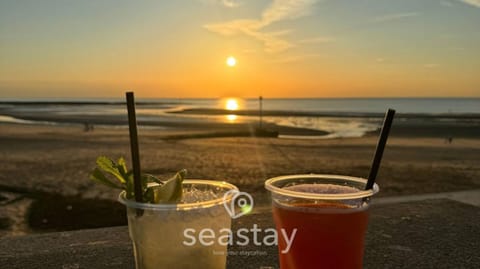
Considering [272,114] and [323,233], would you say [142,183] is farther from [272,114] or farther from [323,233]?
[272,114]

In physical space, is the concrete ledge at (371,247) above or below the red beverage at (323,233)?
below

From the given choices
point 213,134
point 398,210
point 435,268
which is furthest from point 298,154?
point 435,268

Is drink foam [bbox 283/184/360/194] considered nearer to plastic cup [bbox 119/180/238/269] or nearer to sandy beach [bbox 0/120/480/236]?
plastic cup [bbox 119/180/238/269]

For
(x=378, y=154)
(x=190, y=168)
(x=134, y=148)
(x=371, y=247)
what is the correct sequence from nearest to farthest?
(x=134, y=148) → (x=378, y=154) → (x=371, y=247) → (x=190, y=168)

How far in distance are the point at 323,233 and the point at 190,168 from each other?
9.76 meters

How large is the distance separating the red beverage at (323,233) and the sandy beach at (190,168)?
5.21 metres

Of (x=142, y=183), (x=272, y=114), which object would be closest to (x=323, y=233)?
(x=142, y=183)

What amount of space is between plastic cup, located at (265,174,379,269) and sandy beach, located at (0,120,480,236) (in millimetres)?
5202

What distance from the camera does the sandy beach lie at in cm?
661

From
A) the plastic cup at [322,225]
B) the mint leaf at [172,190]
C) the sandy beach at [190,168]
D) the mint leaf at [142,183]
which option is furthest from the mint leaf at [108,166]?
the sandy beach at [190,168]

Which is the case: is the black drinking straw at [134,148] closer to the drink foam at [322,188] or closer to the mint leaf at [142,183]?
the mint leaf at [142,183]

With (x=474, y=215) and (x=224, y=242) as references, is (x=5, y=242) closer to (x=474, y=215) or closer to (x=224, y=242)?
(x=224, y=242)

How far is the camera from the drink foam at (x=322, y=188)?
4.08 ft

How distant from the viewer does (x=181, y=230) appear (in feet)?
3.92
